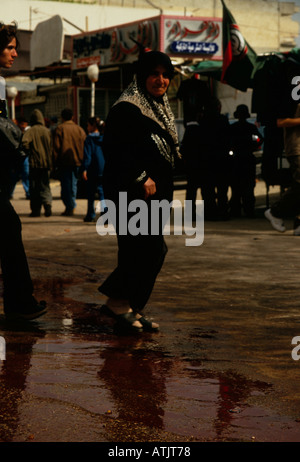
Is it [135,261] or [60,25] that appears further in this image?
[60,25]

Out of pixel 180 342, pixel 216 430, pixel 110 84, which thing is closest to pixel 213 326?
pixel 180 342

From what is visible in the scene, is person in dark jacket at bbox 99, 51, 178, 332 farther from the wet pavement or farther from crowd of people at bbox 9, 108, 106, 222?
crowd of people at bbox 9, 108, 106, 222

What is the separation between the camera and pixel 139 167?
17.6 feet

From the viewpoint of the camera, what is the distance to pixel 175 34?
24.9m

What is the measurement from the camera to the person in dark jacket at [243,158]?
43.9 ft

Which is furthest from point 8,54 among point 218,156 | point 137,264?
point 218,156

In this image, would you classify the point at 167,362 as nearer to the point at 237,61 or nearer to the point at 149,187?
the point at 149,187

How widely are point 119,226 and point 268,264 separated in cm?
348

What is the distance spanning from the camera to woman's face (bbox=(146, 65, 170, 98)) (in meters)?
5.41

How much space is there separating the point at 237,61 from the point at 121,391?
9999mm

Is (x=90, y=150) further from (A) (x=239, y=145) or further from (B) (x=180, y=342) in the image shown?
(B) (x=180, y=342)
